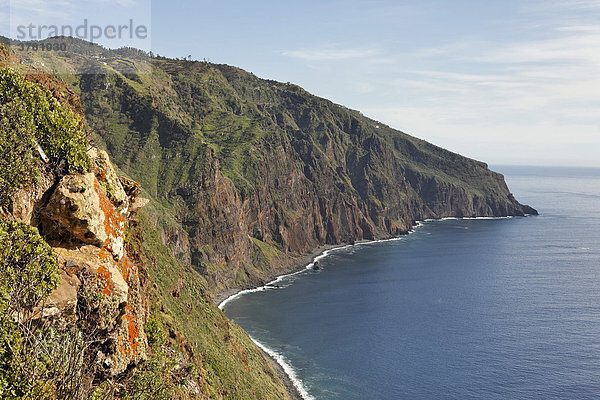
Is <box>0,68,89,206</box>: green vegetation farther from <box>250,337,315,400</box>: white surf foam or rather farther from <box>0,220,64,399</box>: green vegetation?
<box>250,337,315,400</box>: white surf foam

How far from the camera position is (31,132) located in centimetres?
2497

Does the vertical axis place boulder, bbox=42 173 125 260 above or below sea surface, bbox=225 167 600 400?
above

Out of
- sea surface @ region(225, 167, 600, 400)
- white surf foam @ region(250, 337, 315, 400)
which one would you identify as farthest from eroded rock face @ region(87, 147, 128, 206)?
sea surface @ region(225, 167, 600, 400)

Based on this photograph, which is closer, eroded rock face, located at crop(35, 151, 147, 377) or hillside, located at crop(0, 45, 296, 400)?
hillside, located at crop(0, 45, 296, 400)

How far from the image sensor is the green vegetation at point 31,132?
76.8 ft

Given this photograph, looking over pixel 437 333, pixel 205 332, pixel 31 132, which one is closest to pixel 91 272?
pixel 31 132

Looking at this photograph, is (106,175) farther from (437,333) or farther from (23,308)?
(437,333)

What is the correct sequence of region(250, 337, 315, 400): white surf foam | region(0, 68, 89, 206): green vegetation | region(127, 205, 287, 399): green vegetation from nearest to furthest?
region(0, 68, 89, 206): green vegetation → region(127, 205, 287, 399): green vegetation → region(250, 337, 315, 400): white surf foam

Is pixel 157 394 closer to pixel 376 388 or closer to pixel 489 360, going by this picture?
pixel 376 388

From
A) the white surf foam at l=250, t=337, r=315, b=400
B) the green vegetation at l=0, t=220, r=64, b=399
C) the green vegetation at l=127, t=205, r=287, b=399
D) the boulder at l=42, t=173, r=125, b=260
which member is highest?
the boulder at l=42, t=173, r=125, b=260

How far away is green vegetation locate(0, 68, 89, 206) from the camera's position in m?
23.4

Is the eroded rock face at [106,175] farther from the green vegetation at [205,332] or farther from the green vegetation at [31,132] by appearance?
the green vegetation at [205,332]

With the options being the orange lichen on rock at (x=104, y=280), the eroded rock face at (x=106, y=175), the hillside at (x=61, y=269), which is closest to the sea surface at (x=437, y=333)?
the hillside at (x=61, y=269)

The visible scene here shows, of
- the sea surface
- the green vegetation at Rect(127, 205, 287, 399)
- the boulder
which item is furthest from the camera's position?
the sea surface
